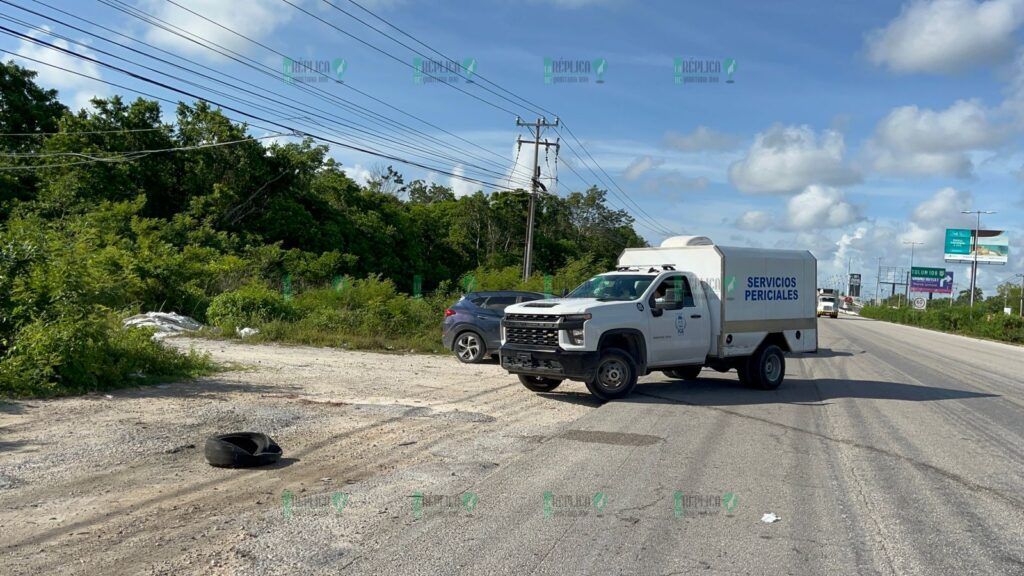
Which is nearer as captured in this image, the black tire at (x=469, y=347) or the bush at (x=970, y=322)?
the black tire at (x=469, y=347)

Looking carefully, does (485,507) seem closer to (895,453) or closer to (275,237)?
(895,453)

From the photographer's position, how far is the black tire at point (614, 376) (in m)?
11.5

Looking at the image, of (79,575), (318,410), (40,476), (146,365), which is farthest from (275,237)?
(79,575)

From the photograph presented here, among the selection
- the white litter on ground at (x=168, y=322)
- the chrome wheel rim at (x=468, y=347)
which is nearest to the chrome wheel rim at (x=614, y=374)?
the chrome wheel rim at (x=468, y=347)

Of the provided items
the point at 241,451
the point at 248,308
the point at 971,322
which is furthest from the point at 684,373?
the point at 971,322

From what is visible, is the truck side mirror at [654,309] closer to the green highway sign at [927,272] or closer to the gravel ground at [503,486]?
the gravel ground at [503,486]

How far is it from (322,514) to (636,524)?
2380mm

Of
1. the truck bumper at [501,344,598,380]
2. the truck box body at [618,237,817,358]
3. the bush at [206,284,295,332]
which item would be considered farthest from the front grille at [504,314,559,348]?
the bush at [206,284,295,332]

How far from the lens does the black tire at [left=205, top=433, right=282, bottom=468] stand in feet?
23.0

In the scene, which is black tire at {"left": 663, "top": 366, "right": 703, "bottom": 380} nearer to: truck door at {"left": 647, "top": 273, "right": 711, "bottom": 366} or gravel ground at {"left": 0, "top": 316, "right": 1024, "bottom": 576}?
truck door at {"left": 647, "top": 273, "right": 711, "bottom": 366}

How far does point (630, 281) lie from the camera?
12.8m

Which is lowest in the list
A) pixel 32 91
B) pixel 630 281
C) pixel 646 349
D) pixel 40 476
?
pixel 40 476

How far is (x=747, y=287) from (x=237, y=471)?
Result: 9.49 meters

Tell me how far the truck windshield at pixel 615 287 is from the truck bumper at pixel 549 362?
1593 millimetres
